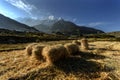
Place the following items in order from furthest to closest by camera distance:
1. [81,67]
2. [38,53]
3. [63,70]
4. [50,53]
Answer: [38,53] < [50,53] < [81,67] < [63,70]

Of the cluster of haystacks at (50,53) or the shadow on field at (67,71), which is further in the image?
the cluster of haystacks at (50,53)

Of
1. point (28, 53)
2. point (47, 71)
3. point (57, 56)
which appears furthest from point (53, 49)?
point (28, 53)

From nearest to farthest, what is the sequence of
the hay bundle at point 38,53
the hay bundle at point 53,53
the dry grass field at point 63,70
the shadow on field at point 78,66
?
1. the dry grass field at point 63,70
2. the shadow on field at point 78,66
3. the hay bundle at point 53,53
4. the hay bundle at point 38,53

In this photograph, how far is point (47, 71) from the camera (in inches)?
473

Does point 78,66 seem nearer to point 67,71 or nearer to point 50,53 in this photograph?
point 67,71

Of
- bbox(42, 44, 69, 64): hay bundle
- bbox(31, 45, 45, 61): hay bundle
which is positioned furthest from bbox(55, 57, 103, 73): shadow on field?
bbox(31, 45, 45, 61): hay bundle

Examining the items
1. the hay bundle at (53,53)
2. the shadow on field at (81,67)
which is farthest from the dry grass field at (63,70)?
the hay bundle at (53,53)

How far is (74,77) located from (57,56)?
232 cm

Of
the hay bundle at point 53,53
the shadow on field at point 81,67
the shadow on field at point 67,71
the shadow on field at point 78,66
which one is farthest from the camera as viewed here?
the hay bundle at point 53,53

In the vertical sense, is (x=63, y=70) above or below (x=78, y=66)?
below

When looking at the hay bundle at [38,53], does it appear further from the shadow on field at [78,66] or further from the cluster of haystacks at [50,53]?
the shadow on field at [78,66]

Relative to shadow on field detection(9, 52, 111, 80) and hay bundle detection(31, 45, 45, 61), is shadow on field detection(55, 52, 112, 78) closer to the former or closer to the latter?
Answer: shadow on field detection(9, 52, 111, 80)

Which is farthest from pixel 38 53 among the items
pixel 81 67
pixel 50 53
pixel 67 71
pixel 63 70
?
pixel 81 67

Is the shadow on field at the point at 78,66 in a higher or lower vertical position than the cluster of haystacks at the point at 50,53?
Answer: lower
